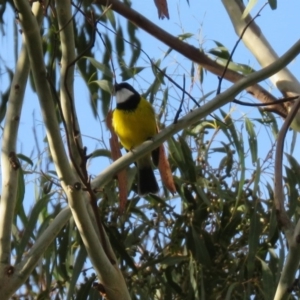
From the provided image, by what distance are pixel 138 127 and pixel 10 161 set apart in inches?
50.7

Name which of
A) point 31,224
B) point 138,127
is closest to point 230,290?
point 31,224

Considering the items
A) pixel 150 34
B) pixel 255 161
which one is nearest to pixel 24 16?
pixel 150 34

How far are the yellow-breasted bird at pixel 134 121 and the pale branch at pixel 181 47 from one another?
1.74ft

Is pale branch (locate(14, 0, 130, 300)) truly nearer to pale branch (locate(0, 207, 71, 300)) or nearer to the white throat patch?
pale branch (locate(0, 207, 71, 300))

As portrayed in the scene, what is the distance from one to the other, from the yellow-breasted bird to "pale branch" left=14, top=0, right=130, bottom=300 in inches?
47.7

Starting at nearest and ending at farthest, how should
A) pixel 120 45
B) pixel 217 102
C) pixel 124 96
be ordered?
pixel 217 102 < pixel 120 45 < pixel 124 96

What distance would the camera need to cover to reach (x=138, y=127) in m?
2.99

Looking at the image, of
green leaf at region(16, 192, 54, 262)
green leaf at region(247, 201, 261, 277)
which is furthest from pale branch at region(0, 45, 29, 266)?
green leaf at region(247, 201, 261, 277)

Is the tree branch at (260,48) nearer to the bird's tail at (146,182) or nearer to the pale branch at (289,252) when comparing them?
the bird's tail at (146,182)

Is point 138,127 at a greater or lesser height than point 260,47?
greater

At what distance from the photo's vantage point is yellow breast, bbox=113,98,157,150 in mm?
2965

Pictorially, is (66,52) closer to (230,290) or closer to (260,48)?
(260,48)

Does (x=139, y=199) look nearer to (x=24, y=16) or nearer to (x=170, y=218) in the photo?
(x=170, y=218)

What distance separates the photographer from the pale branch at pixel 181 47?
2256 millimetres
